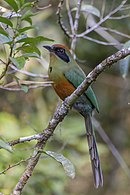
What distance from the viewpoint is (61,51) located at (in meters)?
3.08

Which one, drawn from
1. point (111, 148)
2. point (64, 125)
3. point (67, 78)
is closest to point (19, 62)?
point (67, 78)

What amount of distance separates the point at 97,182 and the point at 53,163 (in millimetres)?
1186

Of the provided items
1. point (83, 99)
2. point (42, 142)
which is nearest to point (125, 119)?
point (83, 99)

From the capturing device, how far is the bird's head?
3057 mm

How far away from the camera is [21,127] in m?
4.15

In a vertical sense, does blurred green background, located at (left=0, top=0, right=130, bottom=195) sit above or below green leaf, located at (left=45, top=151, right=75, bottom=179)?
below

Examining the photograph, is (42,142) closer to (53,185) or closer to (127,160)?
(53,185)

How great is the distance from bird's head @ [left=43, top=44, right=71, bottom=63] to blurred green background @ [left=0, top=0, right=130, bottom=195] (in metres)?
0.39

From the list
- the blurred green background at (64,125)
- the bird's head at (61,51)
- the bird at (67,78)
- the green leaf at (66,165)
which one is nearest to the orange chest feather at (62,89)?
the bird at (67,78)

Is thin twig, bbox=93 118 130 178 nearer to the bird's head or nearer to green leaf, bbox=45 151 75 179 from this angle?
the bird's head

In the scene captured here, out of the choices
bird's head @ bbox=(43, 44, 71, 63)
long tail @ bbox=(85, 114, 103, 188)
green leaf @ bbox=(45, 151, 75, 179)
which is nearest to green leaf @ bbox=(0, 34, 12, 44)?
green leaf @ bbox=(45, 151, 75, 179)

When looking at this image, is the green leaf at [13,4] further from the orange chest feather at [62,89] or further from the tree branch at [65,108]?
the orange chest feather at [62,89]

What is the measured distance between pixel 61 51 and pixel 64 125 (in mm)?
1232

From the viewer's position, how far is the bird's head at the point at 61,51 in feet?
10.0
